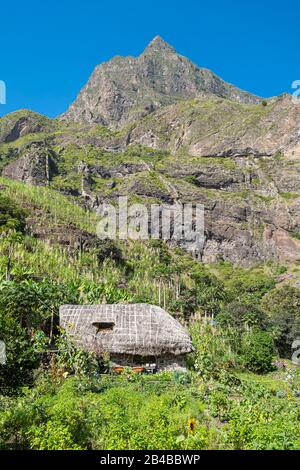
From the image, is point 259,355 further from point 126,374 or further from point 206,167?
point 206,167

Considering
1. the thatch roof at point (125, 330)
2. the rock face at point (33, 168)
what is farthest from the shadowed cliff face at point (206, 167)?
the thatch roof at point (125, 330)

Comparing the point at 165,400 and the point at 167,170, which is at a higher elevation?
the point at 167,170

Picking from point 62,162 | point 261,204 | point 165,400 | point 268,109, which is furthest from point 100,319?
point 268,109

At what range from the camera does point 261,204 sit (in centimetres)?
11800

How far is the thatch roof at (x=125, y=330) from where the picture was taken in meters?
24.7

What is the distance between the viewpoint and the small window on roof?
2524 cm

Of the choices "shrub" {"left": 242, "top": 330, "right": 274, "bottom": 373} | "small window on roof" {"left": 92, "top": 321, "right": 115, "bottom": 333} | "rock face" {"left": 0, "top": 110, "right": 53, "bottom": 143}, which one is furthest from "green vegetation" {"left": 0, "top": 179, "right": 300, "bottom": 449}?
"rock face" {"left": 0, "top": 110, "right": 53, "bottom": 143}

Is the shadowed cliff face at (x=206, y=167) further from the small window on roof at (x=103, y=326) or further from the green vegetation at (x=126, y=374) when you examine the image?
the small window on roof at (x=103, y=326)

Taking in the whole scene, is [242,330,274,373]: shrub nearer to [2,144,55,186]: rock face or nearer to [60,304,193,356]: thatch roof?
[60,304,193,356]: thatch roof

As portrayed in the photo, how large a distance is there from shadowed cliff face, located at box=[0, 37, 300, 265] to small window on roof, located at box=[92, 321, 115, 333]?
3388 inches

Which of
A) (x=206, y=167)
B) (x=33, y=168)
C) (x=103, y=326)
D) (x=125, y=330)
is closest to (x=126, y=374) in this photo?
(x=125, y=330)
